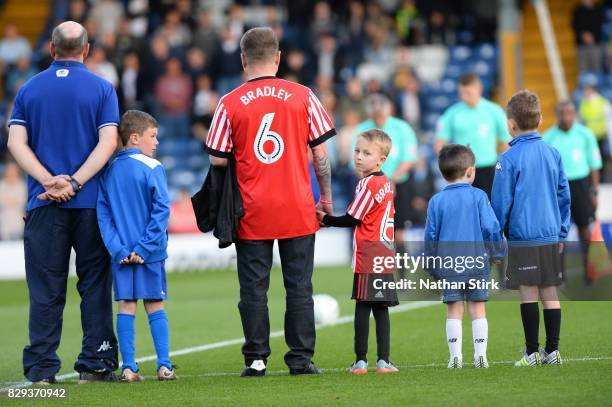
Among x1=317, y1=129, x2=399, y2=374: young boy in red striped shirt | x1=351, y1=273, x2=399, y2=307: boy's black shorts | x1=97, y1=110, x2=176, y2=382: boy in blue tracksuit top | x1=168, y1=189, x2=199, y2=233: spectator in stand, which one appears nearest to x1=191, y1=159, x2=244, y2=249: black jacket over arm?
x1=97, y1=110, x2=176, y2=382: boy in blue tracksuit top

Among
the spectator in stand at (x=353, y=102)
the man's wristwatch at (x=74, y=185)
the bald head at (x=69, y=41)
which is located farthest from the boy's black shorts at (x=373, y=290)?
the spectator in stand at (x=353, y=102)

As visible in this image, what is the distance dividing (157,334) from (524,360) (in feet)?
8.12

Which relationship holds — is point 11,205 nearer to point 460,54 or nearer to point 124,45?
point 124,45

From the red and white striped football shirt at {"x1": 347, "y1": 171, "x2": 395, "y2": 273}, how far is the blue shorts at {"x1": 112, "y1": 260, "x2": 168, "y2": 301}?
52.5 inches

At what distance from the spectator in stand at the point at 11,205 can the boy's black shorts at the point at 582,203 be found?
9.30 m

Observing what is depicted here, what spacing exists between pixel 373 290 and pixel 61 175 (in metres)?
2.16

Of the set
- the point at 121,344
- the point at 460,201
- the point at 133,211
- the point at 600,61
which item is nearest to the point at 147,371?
the point at 121,344

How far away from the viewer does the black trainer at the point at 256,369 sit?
875 cm

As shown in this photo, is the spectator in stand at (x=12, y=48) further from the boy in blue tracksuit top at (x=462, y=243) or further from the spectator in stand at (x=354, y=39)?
the boy in blue tracksuit top at (x=462, y=243)

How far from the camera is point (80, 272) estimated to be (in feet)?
28.7

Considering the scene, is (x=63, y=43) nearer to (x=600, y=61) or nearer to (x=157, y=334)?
(x=157, y=334)

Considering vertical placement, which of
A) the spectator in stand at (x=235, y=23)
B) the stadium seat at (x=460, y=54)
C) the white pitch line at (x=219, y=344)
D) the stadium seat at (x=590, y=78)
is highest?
the spectator in stand at (x=235, y=23)

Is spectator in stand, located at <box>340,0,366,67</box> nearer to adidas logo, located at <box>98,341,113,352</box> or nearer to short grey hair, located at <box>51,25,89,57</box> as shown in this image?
short grey hair, located at <box>51,25,89,57</box>

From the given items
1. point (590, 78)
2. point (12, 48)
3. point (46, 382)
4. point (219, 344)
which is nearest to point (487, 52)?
point (590, 78)
